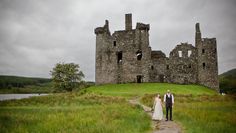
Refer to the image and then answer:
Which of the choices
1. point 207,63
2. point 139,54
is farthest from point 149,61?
point 207,63

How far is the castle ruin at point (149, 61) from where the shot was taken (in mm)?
56438

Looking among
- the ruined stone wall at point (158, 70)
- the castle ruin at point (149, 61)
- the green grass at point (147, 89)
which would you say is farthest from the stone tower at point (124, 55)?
the green grass at point (147, 89)

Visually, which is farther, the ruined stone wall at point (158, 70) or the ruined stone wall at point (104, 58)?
the ruined stone wall at point (104, 58)

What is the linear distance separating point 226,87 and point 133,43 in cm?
3412

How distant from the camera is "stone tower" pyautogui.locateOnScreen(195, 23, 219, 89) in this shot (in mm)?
56375

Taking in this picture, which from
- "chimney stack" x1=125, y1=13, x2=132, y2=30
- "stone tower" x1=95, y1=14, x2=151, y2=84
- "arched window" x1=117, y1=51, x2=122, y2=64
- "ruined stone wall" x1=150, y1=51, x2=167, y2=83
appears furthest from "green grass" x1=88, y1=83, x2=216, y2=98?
"chimney stack" x1=125, y1=13, x2=132, y2=30

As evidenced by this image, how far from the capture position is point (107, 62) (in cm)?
5809

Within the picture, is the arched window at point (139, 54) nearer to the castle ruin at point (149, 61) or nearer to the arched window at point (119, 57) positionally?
the castle ruin at point (149, 61)

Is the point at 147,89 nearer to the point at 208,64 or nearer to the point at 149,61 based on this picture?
the point at 149,61

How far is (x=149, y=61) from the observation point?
5666 cm

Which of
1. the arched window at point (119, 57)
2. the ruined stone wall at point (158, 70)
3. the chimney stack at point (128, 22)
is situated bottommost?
the ruined stone wall at point (158, 70)

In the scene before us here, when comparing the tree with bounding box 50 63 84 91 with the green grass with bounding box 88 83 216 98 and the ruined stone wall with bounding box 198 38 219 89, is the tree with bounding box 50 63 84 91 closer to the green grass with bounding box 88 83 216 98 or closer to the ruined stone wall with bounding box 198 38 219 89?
the green grass with bounding box 88 83 216 98

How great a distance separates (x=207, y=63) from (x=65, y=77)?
33.6 meters

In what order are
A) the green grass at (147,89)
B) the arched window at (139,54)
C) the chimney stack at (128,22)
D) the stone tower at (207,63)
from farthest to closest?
the chimney stack at (128,22)
the arched window at (139,54)
the stone tower at (207,63)
the green grass at (147,89)
